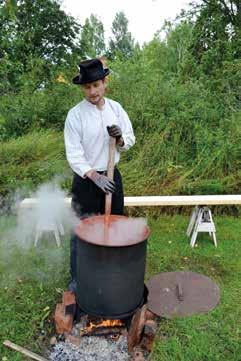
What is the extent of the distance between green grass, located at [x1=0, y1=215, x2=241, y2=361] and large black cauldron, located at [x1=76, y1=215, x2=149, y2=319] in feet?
1.42

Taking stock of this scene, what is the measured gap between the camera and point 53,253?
408cm

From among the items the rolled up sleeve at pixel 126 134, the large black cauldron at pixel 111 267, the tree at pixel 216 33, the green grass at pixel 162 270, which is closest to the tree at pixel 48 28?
the tree at pixel 216 33

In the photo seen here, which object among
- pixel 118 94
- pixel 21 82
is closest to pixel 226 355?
pixel 118 94

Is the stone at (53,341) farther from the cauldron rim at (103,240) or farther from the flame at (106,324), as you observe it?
the cauldron rim at (103,240)

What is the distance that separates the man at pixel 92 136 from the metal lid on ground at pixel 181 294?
90 cm

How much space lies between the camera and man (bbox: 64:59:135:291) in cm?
258

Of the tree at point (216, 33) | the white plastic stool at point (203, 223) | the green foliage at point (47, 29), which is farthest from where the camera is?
the green foliage at point (47, 29)

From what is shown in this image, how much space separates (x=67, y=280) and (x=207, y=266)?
4.61 ft

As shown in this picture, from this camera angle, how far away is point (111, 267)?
2.41 m

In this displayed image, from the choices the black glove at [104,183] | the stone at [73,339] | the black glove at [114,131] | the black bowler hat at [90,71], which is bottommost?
the stone at [73,339]

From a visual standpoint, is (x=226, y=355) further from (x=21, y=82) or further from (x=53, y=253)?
(x=21, y=82)

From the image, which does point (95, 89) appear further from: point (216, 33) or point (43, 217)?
point (216, 33)

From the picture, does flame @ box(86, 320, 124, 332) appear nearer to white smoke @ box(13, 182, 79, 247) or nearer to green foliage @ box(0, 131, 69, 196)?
white smoke @ box(13, 182, 79, 247)

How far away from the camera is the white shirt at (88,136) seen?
8.87 ft
